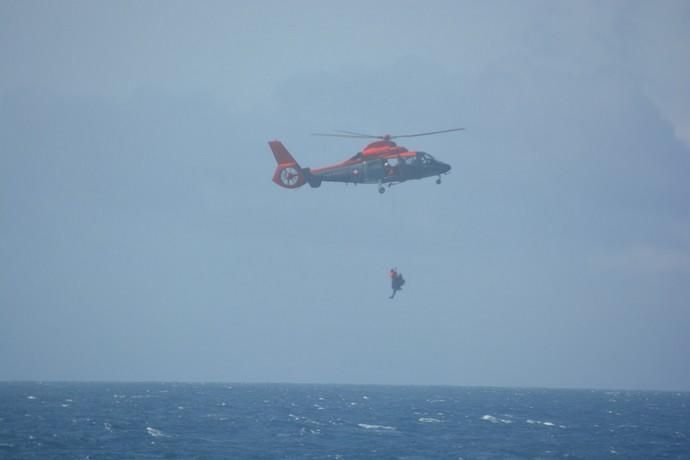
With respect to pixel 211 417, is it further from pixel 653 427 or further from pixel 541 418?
pixel 653 427

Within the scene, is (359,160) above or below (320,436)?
above

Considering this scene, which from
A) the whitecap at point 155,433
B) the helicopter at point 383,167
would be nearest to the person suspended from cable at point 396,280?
the helicopter at point 383,167

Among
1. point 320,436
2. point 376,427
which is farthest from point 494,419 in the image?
point 320,436

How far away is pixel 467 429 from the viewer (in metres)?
66.5

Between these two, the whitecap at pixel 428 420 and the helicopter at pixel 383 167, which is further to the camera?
the whitecap at pixel 428 420

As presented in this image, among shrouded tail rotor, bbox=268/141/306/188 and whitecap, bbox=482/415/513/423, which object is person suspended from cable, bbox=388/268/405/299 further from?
whitecap, bbox=482/415/513/423

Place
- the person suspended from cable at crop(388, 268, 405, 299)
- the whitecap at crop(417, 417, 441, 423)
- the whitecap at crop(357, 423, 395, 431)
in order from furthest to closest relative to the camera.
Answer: the whitecap at crop(417, 417, 441, 423), the whitecap at crop(357, 423, 395, 431), the person suspended from cable at crop(388, 268, 405, 299)

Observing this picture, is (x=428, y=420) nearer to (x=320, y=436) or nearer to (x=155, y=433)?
(x=320, y=436)

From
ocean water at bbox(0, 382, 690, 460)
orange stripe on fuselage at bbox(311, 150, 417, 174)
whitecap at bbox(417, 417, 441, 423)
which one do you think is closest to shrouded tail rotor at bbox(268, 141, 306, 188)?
orange stripe on fuselage at bbox(311, 150, 417, 174)

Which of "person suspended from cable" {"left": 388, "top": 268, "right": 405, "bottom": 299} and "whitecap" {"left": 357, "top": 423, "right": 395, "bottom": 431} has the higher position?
"person suspended from cable" {"left": 388, "top": 268, "right": 405, "bottom": 299}

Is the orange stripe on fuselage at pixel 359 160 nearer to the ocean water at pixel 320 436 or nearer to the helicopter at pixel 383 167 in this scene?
the helicopter at pixel 383 167

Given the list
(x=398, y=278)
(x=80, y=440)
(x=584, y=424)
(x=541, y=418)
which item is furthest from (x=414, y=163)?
(x=541, y=418)

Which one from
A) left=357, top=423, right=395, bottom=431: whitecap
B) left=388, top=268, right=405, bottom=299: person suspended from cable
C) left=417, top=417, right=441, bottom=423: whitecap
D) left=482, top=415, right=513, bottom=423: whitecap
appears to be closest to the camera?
left=388, top=268, right=405, bottom=299: person suspended from cable

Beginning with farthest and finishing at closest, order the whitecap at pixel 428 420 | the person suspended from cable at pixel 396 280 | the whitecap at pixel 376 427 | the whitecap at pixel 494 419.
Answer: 1. the whitecap at pixel 494 419
2. the whitecap at pixel 428 420
3. the whitecap at pixel 376 427
4. the person suspended from cable at pixel 396 280
